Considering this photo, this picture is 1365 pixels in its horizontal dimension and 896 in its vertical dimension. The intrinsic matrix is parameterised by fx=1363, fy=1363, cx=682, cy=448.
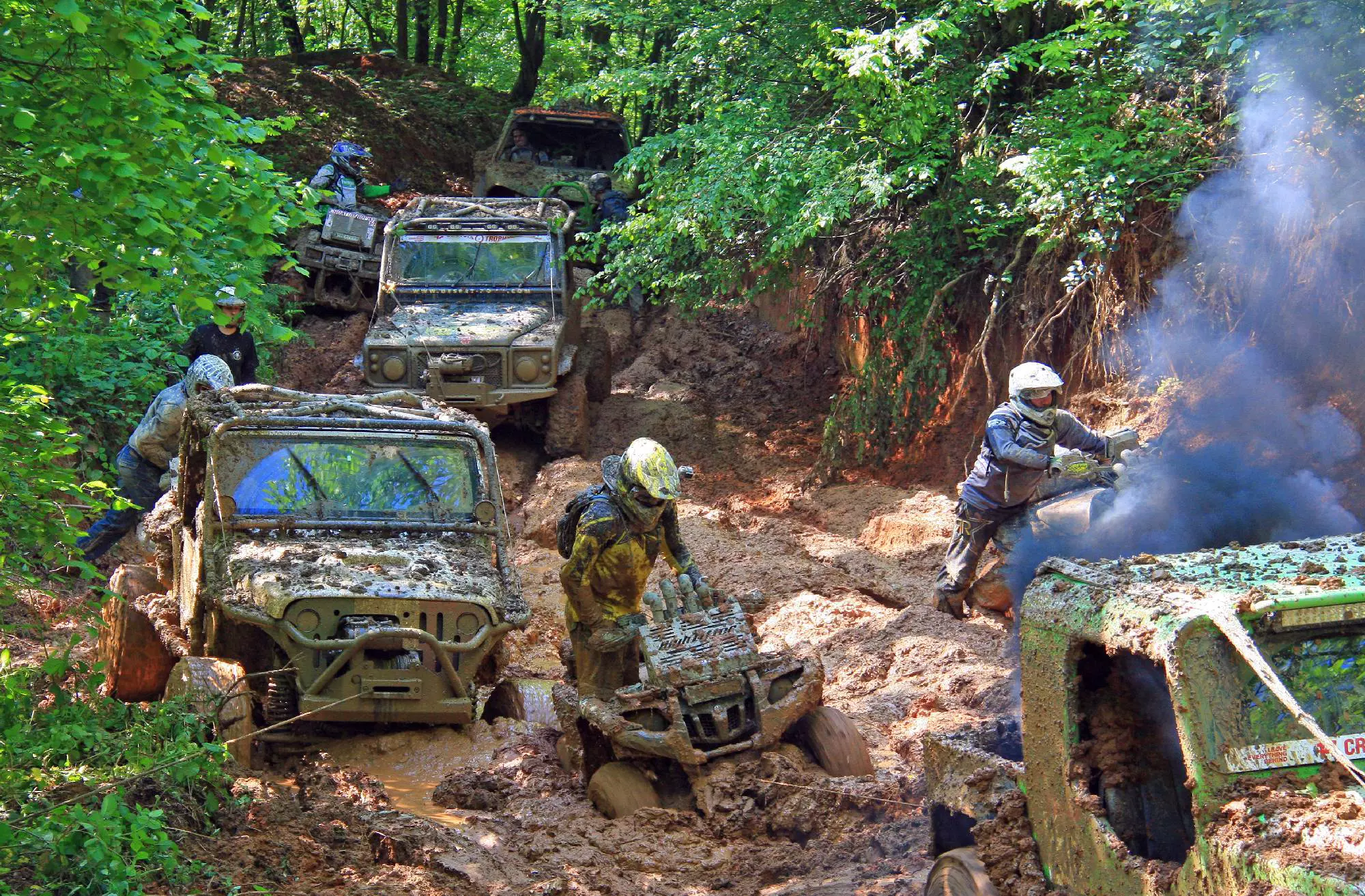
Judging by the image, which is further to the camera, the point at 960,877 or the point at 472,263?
the point at 472,263

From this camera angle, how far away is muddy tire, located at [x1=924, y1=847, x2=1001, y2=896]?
3.92 meters

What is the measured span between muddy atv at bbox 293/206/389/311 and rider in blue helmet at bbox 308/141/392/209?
288 mm

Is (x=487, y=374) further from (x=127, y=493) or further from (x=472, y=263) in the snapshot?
(x=127, y=493)

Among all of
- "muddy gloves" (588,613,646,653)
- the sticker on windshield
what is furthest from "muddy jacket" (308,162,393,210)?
the sticker on windshield

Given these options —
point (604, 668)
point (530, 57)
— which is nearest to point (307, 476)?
point (604, 668)

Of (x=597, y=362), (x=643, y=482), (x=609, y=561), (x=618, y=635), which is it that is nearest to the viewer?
(x=643, y=482)

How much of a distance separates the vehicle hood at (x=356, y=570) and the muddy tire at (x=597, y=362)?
22.1 ft

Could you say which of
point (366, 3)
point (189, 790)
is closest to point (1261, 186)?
point (189, 790)

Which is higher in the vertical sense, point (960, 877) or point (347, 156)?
point (347, 156)

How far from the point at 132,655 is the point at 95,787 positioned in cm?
251

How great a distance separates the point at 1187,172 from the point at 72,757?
745 centimetres

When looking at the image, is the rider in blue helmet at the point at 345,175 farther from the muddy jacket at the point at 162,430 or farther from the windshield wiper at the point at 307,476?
the windshield wiper at the point at 307,476

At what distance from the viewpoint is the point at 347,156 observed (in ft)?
58.9

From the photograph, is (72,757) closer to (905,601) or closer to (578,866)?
(578,866)
